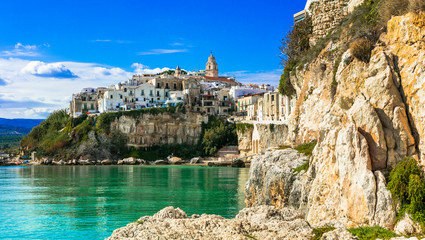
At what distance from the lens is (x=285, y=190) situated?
1817cm

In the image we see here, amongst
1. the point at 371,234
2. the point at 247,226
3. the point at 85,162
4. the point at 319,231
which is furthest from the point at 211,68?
the point at 319,231

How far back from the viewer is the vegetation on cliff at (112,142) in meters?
81.6

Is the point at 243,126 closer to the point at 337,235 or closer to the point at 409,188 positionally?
the point at 409,188

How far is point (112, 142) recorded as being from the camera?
83.1 m

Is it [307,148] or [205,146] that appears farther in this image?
[205,146]

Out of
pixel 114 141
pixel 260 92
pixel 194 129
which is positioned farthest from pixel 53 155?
pixel 260 92

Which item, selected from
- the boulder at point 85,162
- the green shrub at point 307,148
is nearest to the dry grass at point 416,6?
the green shrub at point 307,148

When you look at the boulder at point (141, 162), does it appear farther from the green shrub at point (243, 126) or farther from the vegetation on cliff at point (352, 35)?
the vegetation on cliff at point (352, 35)

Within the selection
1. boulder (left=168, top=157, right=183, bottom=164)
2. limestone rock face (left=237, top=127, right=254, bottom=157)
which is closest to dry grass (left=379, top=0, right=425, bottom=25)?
limestone rock face (left=237, top=127, right=254, bottom=157)

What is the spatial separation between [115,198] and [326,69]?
15.2 m

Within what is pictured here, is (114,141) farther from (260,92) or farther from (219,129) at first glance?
(260,92)

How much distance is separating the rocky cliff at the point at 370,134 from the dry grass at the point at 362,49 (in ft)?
1.11

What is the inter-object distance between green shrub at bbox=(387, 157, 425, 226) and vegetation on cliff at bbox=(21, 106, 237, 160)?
6889 centimetres

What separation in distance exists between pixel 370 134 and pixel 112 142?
73962mm
